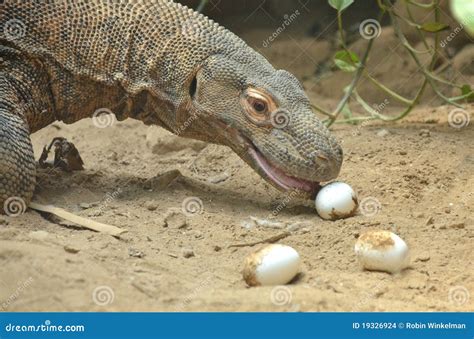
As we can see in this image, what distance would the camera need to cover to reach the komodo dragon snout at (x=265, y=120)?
5.04m

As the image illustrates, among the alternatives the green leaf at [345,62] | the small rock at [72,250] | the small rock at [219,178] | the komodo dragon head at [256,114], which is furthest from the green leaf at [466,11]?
the green leaf at [345,62]

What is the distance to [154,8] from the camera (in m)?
5.45

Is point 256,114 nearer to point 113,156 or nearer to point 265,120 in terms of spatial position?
point 265,120

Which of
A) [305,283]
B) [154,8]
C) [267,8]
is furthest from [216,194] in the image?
[267,8]

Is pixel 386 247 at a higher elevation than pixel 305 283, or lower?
higher

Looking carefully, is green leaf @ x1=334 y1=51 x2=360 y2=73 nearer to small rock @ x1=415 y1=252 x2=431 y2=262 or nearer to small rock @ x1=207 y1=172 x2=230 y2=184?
small rock @ x1=207 y1=172 x2=230 y2=184

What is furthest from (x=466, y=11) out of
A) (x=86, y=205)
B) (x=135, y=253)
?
(x=86, y=205)

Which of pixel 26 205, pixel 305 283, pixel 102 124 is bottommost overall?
pixel 305 283

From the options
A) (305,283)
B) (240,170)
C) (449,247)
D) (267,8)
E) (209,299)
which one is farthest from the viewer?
(267,8)

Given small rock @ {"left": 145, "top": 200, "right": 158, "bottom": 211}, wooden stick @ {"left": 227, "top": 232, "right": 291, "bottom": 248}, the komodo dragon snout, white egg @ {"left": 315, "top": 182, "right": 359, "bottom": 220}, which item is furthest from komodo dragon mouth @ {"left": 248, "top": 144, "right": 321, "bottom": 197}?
small rock @ {"left": 145, "top": 200, "right": 158, "bottom": 211}

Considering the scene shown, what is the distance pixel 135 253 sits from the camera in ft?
14.1

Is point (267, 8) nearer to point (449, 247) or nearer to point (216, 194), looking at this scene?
point (216, 194)

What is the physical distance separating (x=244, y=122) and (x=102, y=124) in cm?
269

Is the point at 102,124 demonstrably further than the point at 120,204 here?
Yes
